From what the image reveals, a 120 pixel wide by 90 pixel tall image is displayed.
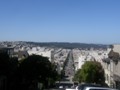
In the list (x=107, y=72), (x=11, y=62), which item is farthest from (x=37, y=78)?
(x=107, y=72)

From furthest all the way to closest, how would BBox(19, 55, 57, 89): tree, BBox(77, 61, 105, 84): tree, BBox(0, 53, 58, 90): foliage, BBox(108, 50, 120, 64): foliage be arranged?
BBox(77, 61, 105, 84): tree < BBox(19, 55, 57, 89): tree < BBox(108, 50, 120, 64): foliage < BBox(0, 53, 58, 90): foliage

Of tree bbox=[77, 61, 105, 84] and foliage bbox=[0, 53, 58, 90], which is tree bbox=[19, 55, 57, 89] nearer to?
foliage bbox=[0, 53, 58, 90]

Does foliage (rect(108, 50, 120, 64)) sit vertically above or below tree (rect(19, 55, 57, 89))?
above

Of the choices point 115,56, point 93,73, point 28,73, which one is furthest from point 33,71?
point 93,73

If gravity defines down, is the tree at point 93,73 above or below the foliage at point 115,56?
below

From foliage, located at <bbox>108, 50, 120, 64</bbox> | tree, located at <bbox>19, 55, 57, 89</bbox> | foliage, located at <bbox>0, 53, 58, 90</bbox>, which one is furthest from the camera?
tree, located at <bbox>19, 55, 57, 89</bbox>

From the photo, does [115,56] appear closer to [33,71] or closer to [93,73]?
[33,71]

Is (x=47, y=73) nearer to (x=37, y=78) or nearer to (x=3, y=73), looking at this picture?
(x=37, y=78)

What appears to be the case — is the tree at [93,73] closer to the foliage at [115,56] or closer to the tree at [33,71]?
the foliage at [115,56]

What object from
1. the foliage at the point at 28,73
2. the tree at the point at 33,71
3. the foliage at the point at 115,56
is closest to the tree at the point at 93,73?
the foliage at the point at 115,56

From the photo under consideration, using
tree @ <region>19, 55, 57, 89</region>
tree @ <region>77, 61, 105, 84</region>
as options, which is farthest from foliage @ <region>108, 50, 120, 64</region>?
tree @ <region>77, 61, 105, 84</region>

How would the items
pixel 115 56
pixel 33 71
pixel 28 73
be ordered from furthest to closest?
1. pixel 115 56
2. pixel 33 71
3. pixel 28 73
